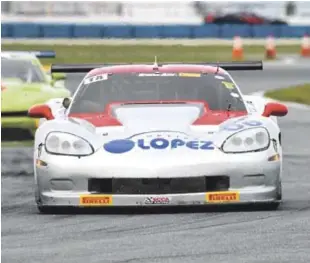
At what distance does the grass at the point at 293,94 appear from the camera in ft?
78.3

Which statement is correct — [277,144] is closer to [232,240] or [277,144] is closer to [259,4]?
[232,240]

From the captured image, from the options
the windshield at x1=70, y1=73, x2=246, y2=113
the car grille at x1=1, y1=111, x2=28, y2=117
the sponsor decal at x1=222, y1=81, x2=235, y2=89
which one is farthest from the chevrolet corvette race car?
the car grille at x1=1, y1=111, x2=28, y2=117

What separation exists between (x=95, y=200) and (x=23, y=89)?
7.39 metres

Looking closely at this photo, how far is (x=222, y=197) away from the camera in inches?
356

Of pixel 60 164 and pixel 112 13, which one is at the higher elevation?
pixel 60 164

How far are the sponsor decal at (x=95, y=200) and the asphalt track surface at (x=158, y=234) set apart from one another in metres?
0.09

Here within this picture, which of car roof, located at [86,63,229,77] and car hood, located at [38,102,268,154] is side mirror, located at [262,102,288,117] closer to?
car hood, located at [38,102,268,154]

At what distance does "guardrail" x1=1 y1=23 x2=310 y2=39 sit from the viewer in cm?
5094

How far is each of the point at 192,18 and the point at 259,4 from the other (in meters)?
6.67

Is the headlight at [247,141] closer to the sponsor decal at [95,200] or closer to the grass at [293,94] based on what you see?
the sponsor decal at [95,200]

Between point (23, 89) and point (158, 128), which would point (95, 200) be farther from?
point (23, 89)

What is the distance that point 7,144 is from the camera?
15.7 meters

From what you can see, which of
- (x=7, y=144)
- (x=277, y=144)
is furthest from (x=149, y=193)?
(x=7, y=144)

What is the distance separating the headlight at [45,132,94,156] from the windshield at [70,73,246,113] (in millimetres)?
754
